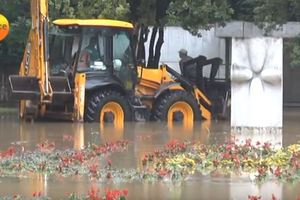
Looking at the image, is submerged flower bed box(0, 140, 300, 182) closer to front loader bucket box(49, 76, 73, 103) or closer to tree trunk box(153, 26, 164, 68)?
front loader bucket box(49, 76, 73, 103)

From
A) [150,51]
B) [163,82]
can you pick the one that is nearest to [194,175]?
[163,82]

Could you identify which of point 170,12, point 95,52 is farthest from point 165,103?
point 170,12

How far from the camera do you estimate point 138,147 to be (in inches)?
535

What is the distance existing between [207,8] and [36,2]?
5.59 metres

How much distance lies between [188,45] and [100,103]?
1427 cm

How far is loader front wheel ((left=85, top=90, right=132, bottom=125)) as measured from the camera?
18750mm

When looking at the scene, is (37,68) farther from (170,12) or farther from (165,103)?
(170,12)

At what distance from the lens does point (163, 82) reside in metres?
20.7

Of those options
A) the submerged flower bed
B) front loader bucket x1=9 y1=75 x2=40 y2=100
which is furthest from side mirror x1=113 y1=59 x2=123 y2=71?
the submerged flower bed

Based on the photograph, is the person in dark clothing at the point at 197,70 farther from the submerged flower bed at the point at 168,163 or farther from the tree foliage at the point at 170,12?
the submerged flower bed at the point at 168,163

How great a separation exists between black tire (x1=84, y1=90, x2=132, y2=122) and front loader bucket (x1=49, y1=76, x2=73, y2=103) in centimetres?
58

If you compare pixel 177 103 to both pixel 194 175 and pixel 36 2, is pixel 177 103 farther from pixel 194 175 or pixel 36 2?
pixel 194 175

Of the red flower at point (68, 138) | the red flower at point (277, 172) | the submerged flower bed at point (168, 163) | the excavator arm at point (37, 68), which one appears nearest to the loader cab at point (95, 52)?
the excavator arm at point (37, 68)

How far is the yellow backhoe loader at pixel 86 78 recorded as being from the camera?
730 inches
